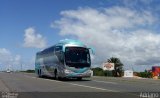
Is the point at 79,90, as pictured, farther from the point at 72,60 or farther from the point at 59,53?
the point at 59,53

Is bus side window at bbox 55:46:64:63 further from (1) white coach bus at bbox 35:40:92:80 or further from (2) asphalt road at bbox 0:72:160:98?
(2) asphalt road at bbox 0:72:160:98

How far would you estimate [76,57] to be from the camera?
39312mm

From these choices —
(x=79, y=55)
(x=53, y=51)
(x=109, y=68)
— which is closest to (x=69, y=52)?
(x=79, y=55)

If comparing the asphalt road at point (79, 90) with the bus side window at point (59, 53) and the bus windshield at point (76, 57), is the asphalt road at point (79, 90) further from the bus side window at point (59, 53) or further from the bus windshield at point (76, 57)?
the bus side window at point (59, 53)

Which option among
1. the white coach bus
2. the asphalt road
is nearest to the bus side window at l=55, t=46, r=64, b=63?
the white coach bus

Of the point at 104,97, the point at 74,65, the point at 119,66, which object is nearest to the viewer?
the point at 104,97

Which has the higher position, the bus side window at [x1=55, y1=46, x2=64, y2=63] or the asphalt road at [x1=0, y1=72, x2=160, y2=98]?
the bus side window at [x1=55, y1=46, x2=64, y2=63]

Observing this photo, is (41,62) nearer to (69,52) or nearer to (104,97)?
(69,52)

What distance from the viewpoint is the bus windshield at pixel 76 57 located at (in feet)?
128


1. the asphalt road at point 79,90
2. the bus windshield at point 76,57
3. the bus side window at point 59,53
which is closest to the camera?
the asphalt road at point 79,90

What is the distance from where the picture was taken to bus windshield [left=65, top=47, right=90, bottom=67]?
3900 centimetres

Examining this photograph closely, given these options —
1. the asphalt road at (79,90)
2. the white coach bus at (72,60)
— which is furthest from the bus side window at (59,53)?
the asphalt road at (79,90)

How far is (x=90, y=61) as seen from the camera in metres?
39.7

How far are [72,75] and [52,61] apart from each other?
563 cm
